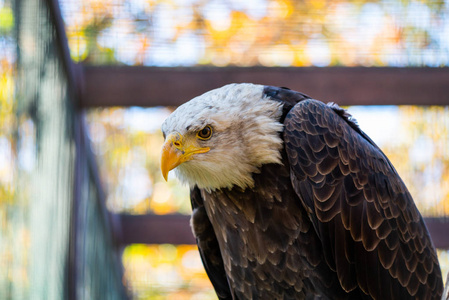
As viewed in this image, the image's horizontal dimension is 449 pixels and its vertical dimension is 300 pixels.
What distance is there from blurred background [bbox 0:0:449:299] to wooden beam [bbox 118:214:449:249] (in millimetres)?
13

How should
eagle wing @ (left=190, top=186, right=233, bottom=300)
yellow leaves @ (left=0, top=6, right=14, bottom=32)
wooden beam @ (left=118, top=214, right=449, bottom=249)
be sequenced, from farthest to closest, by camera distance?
wooden beam @ (left=118, top=214, right=449, bottom=249)
eagle wing @ (left=190, top=186, right=233, bottom=300)
yellow leaves @ (left=0, top=6, right=14, bottom=32)

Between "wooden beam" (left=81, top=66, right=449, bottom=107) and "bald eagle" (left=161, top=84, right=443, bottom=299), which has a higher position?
"wooden beam" (left=81, top=66, right=449, bottom=107)

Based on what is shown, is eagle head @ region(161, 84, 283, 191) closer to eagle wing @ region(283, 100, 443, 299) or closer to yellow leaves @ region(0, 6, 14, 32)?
eagle wing @ region(283, 100, 443, 299)

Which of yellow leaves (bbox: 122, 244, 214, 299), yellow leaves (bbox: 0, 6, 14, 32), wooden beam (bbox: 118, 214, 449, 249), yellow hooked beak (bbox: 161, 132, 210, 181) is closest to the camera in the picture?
yellow hooked beak (bbox: 161, 132, 210, 181)

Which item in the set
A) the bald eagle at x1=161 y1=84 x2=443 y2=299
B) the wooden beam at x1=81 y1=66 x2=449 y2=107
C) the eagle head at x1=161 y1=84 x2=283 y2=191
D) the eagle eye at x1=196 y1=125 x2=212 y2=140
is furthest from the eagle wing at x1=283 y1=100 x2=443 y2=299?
the wooden beam at x1=81 y1=66 x2=449 y2=107

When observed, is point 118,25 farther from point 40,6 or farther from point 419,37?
point 419,37

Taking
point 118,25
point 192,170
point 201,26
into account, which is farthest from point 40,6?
point 192,170

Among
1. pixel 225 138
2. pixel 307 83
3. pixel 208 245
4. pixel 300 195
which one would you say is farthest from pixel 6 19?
pixel 307 83

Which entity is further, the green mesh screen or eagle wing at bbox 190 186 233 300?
eagle wing at bbox 190 186 233 300

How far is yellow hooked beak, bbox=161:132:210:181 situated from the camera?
274 centimetres

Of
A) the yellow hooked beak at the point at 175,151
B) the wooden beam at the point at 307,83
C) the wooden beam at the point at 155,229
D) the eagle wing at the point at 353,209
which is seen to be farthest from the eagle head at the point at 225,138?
the wooden beam at the point at 155,229

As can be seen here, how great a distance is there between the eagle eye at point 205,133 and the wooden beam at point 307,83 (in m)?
1.37

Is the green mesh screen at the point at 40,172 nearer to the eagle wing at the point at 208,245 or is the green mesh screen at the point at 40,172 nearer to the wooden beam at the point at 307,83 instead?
the wooden beam at the point at 307,83

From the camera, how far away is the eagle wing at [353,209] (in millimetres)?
2809
